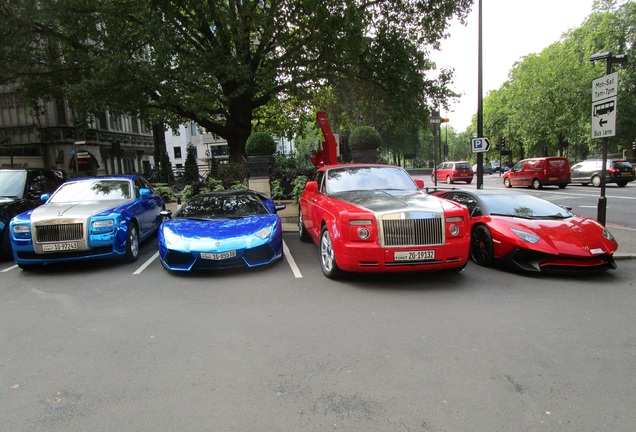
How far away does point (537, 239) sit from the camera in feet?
19.5

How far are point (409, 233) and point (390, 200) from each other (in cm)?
87

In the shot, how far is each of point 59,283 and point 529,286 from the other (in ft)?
22.8

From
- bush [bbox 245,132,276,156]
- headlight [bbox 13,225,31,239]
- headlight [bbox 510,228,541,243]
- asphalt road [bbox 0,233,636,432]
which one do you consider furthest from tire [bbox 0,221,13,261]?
headlight [bbox 510,228,541,243]

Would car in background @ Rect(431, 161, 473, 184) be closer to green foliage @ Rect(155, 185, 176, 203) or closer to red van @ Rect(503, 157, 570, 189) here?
red van @ Rect(503, 157, 570, 189)

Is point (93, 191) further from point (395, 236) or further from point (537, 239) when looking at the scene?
point (537, 239)

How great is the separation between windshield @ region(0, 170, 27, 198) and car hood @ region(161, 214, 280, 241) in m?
4.47

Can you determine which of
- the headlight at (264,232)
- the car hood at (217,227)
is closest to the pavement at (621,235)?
the car hood at (217,227)

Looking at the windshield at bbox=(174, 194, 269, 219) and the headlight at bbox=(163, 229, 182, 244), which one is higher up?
the windshield at bbox=(174, 194, 269, 219)

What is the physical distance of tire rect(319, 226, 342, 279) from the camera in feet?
19.0

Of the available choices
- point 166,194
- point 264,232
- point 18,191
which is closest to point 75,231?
point 264,232

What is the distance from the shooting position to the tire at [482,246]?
21.1 feet

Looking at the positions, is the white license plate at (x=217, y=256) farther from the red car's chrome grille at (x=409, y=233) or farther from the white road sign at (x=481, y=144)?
the white road sign at (x=481, y=144)

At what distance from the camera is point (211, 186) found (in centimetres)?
1297

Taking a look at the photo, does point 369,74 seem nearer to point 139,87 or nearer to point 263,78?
point 263,78
